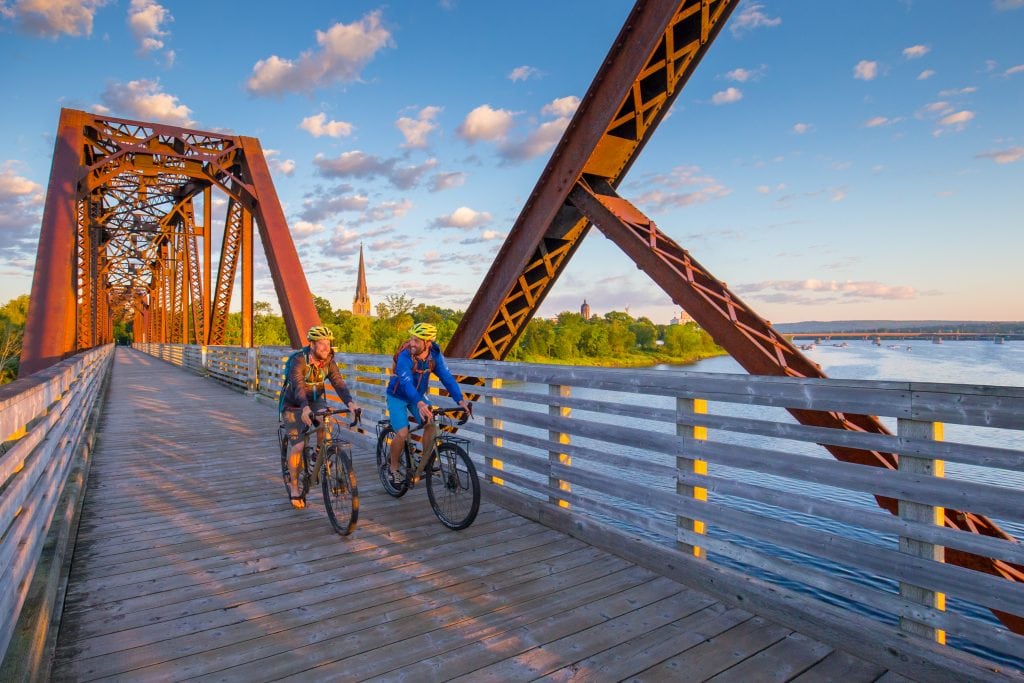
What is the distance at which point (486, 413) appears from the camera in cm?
538

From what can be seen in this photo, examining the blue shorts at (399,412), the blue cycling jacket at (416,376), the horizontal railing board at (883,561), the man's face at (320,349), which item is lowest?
the horizontal railing board at (883,561)

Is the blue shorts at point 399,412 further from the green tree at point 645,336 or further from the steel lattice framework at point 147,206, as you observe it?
the green tree at point 645,336

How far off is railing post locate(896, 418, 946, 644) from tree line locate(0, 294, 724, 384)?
51.1 m

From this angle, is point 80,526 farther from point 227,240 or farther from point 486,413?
point 227,240

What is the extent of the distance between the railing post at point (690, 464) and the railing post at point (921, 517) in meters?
1.10

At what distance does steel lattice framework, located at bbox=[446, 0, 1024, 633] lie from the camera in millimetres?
3738

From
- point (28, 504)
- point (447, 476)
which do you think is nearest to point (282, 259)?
point (447, 476)

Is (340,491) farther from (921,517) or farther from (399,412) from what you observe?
(921,517)

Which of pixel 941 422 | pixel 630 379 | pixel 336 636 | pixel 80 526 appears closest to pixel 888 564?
pixel 941 422

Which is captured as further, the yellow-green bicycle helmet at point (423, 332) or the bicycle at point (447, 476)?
the yellow-green bicycle helmet at point (423, 332)

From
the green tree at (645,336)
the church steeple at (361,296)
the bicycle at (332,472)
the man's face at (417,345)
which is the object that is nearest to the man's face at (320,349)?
the bicycle at (332,472)

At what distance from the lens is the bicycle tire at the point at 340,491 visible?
14.2 feet

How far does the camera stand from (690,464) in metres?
3.50

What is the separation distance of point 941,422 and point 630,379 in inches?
69.3
